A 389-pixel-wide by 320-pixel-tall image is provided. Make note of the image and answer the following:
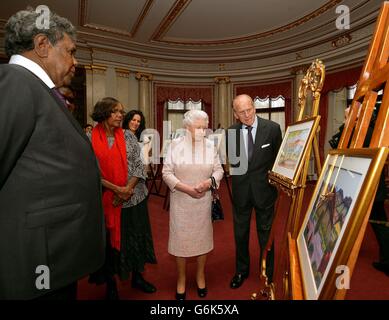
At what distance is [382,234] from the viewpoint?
5.97ft

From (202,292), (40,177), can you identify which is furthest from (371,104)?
(202,292)

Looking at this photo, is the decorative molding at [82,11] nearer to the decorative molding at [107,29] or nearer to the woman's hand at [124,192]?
the decorative molding at [107,29]

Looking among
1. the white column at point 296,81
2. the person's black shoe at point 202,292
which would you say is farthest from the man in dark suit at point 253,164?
the white column at point 296,81

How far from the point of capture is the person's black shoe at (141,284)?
2.28 metres

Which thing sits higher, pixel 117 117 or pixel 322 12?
pixel 322 12

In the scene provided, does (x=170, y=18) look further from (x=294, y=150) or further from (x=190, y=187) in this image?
(x=294, y=150)

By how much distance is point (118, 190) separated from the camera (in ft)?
6.59

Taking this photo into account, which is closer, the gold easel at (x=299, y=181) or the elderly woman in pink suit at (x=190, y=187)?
the gold easel at (x=299, y=181)

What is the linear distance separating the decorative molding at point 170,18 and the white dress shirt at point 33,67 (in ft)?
17.3

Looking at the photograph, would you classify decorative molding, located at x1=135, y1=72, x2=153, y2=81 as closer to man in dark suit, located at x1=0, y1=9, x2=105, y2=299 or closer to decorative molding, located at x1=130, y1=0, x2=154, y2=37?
decorative molding, located at x1=130, y1=0, x2=154, y2=37

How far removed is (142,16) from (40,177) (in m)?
6.14
